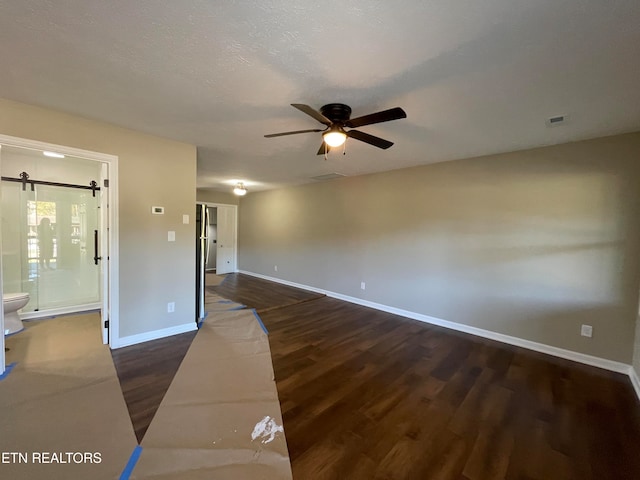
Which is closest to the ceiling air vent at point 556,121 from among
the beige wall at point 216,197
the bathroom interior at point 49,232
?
the bathroom interior at point 49,232

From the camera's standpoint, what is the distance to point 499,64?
1.65 meters

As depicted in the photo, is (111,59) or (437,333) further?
(437,333)

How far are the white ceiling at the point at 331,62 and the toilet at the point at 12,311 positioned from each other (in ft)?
7.88

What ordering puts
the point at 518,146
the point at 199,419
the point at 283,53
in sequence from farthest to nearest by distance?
1. the point at 518,146
2. the point at 199,419
3. the point at 283,53

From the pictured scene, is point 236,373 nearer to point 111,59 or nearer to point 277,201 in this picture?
point 111,59

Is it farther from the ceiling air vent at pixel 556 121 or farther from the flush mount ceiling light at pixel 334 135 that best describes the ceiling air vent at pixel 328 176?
the ceiling air vent at pixel 556 121

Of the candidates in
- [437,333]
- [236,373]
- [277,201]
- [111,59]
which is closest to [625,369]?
[437,333]

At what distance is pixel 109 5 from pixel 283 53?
0.87 m

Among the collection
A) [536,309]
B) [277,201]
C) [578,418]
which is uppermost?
[277,201]

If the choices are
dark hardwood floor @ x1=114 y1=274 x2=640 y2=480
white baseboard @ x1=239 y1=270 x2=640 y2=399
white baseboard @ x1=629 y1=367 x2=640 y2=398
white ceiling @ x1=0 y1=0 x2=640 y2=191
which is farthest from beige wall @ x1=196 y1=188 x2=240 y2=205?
white baseboard @ x1=629 y1=367 x2=640 y2=398

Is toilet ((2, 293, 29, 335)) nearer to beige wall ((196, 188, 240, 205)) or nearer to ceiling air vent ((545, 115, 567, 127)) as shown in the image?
beige wall ((196, 188, 240, 205))

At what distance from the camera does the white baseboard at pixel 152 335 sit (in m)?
2.95

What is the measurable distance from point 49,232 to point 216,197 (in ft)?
12.6

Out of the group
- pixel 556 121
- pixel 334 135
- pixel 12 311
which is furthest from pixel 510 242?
pixel 12 311
